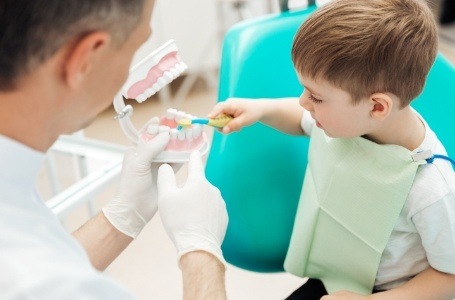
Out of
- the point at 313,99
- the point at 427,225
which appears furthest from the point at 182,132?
the point at 427,225

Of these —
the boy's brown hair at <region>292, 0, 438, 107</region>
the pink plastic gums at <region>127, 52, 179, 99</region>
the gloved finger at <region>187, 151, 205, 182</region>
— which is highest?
the boy's brown hair at <region>292, 0, 438, 107</region>

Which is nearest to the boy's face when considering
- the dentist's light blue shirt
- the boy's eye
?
the boy's eye

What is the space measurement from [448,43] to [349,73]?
3.10m

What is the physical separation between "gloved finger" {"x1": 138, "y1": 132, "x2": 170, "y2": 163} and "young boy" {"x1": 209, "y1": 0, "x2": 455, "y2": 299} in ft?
0.40

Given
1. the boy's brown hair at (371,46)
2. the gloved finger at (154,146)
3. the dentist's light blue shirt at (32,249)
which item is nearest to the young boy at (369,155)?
the boy's brown hair at (371,46)

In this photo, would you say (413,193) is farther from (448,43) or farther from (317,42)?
(448,43)

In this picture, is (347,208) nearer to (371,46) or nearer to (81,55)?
Result: (371,46)

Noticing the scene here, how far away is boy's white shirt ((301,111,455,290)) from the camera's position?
989mm

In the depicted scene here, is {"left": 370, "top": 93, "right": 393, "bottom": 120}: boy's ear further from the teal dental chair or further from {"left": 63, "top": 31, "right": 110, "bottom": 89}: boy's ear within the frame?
{"left": 63, "top": 31, "right": 110, "bottom": 89}: boy's ear

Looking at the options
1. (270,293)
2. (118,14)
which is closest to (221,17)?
(270,293)

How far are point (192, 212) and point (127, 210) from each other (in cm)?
19

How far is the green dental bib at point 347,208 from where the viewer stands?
3.41 ft

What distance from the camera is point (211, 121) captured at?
44.3 inches

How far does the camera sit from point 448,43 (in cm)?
377
